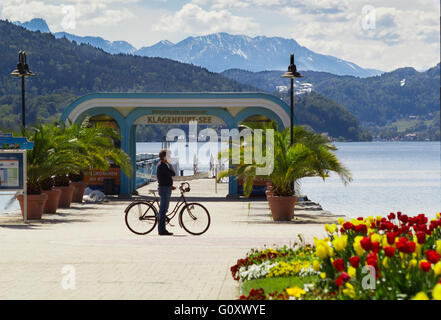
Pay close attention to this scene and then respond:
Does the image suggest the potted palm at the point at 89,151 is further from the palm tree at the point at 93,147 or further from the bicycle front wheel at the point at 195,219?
the bicycle front wheel at the point at 195,219

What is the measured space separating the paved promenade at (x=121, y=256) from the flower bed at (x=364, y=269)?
0.70m

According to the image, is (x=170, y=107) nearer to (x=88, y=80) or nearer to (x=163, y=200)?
(x=163, y=200)

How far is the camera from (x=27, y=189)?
1911cm

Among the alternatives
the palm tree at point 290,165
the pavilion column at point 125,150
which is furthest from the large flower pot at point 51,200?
the pavilion column at point 125,150

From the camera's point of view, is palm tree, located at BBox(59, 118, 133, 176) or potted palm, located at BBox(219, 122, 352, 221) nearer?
potted palm, located at BBox(219, 122, 352, 221)

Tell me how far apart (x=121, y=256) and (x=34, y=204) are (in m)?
7.71

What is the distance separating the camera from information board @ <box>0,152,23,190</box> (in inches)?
717

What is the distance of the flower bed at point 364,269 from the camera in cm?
620

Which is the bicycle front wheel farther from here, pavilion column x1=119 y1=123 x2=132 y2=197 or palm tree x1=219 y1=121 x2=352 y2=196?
pavilion column x1=119 y1=123 x2=132 y2=197

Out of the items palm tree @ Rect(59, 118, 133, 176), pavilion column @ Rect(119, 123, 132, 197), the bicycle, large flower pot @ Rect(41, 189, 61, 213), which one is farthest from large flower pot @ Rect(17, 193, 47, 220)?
pavilion column @ Rect(119, 123, 132, 197)

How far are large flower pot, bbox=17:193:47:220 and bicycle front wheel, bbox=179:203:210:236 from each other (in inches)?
207

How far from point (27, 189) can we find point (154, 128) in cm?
12761

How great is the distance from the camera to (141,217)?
15.5m

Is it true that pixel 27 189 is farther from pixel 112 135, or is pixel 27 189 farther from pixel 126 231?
pixel 112 135
